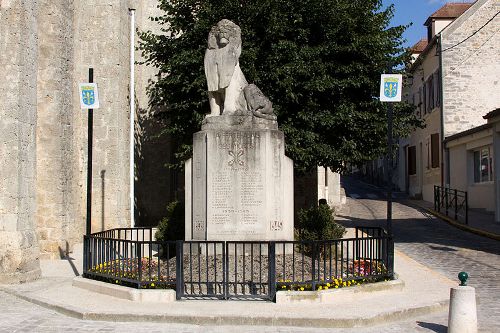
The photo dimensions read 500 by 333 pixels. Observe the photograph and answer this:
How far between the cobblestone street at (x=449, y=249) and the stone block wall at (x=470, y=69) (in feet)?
17.6

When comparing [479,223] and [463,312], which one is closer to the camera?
[463,312]

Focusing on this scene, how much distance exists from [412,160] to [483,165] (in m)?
11.7

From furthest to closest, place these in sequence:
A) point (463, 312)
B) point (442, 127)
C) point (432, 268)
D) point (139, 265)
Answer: point (442, 127), point (432, 268), point (139, 265), point (463, 312)

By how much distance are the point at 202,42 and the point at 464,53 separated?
656 inches

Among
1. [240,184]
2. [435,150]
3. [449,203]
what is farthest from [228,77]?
[435,150]

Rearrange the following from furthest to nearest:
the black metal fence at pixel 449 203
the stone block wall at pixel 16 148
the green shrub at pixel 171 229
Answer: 1. the black metal fence at pixel 449 203
2. the green shrub at pixel 171 229
3. the stone block wall at pixel 16 148

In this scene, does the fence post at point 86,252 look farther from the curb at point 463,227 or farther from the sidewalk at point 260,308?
the curb at point 463,227

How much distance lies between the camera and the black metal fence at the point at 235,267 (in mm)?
8852

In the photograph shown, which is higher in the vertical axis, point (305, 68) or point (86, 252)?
point (305, 68)

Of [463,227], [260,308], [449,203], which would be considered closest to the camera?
[260,308]

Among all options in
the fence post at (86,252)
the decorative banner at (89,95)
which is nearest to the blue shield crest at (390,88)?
the decorative banner at (89,95)

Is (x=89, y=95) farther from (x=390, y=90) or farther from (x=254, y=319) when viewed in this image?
(x=254, y=319)

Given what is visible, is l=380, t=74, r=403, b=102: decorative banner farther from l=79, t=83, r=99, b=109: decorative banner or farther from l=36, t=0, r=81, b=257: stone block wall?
l=36, t=0, r=81, b=257: stone block wall

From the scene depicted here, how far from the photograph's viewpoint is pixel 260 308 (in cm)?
830
